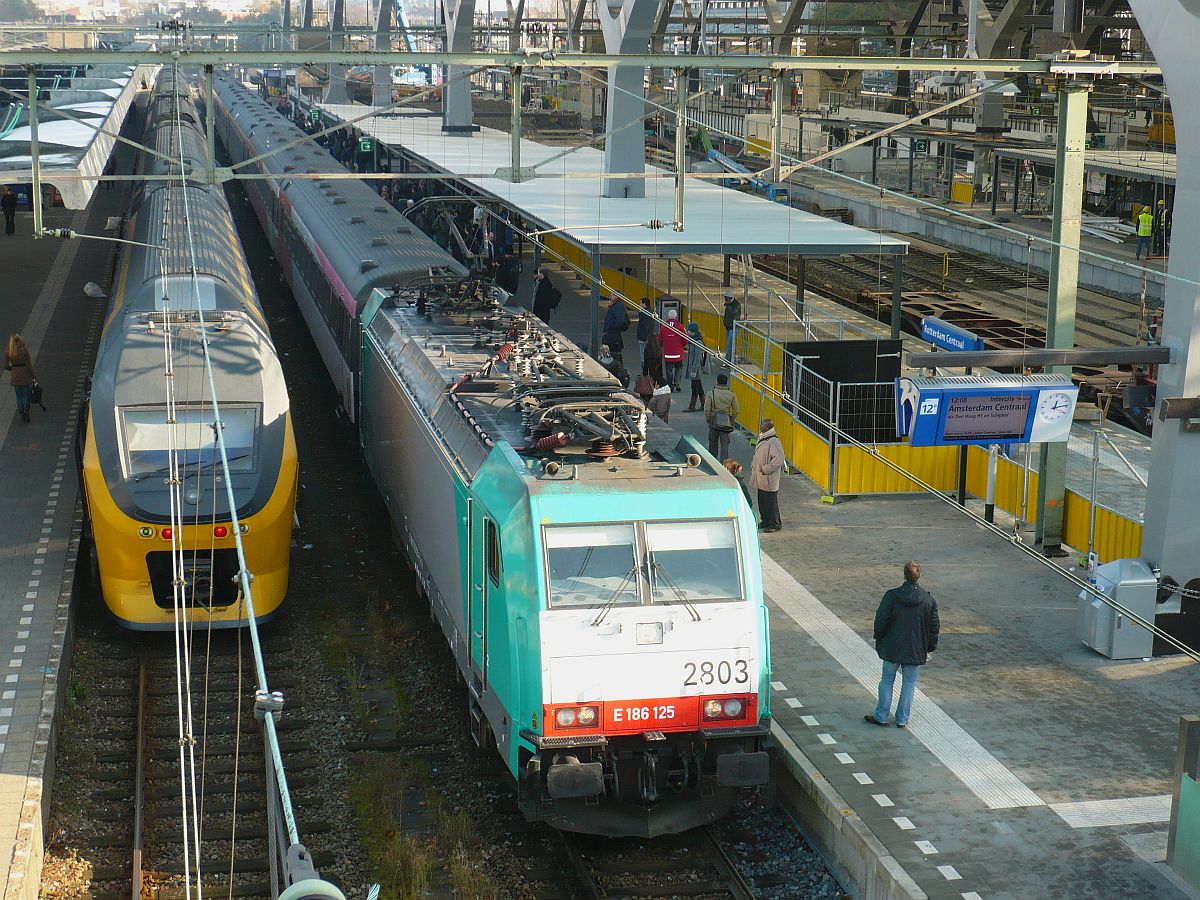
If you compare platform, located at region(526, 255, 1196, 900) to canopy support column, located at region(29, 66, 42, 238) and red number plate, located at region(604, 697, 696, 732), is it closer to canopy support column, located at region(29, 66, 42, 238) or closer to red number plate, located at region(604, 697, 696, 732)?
red number plate, located at region(604, 697, 696, 732)

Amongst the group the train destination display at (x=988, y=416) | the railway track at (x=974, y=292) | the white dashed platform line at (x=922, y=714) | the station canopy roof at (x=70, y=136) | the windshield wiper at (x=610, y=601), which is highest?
the station canopy roof at (x=70, y=136)

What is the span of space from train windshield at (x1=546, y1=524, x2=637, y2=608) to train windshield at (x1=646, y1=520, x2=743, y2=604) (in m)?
0.17

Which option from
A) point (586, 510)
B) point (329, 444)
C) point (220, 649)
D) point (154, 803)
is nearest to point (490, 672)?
point (586, 510)

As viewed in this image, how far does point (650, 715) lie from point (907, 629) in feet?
7.98

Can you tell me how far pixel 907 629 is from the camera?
11.5 meters

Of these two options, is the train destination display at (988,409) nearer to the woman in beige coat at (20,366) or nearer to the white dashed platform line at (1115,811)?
the white dashed platform line at (1115,811)

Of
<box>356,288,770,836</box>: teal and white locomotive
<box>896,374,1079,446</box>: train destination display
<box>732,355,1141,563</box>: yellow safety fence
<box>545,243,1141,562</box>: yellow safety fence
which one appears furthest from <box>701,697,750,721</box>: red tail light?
<box>732,355,1141,563</box>: yellow safety fence

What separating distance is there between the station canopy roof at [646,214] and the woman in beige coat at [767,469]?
11.6 ft

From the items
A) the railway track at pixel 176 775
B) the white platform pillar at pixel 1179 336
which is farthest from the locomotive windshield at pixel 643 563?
the white platform pillar at pixel 1179 336

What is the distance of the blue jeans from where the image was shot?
1170cm

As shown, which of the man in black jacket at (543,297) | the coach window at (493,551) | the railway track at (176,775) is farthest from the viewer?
the man in black jacket at (543,297)

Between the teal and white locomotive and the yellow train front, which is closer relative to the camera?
the teal and white locomotive

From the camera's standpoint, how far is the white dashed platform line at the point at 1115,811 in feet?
34.2

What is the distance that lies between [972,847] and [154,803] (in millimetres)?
5850
